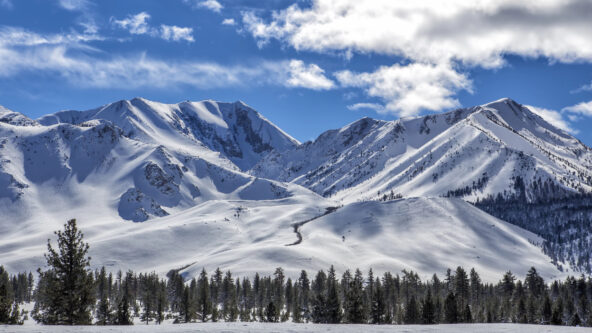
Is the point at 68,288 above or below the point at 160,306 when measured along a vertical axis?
above

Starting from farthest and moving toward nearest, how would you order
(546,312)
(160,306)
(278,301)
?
1. (278,301)
2. (160,306)
3. (546,312)

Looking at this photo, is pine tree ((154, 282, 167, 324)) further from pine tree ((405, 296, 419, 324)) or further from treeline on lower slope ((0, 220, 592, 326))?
pine tree ((405, 296, 419, 324))

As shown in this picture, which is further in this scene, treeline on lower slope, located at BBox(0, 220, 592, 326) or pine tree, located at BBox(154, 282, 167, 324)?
pine tree, located at BBox(154, 282, 167, 324)

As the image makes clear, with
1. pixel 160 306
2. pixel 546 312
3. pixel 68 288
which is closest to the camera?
pixel 68 288

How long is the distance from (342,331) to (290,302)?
5893 inches

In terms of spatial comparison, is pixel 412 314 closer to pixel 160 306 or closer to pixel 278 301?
pixel 160 306

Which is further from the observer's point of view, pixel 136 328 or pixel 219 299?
pixel 219 299

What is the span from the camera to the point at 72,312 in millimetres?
44125

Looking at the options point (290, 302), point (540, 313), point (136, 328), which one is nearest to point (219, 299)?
point (290, 302)

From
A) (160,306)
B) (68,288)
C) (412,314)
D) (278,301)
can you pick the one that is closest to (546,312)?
(412,314)

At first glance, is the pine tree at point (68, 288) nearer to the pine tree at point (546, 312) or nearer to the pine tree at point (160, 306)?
the pine tree at point (160, 306)

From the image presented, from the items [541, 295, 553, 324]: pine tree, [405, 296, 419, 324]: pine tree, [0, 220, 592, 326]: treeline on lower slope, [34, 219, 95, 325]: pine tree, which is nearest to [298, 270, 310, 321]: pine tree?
[0, 220, 592, 326]: treeline on lower slope

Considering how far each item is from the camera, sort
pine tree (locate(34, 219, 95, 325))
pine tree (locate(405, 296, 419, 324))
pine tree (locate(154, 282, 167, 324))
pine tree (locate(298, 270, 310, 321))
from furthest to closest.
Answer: pine tree (locate(298, 270, 310, 321)), pine tree (locate(154, 282, 167, 324)), pine tree (locate(405, 296, 419, 324)), pine tree (locate(34, 219, 95, 325))

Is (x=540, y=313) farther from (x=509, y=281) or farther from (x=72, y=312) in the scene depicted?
(x=72, y=312)
